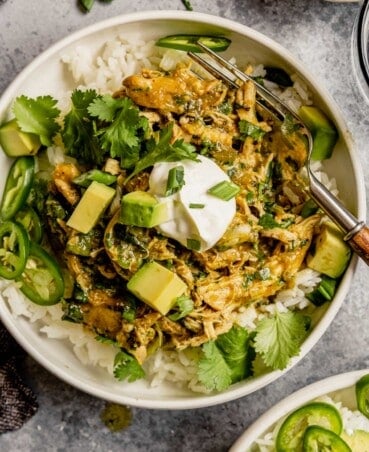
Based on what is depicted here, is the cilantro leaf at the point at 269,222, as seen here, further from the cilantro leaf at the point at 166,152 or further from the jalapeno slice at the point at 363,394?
the jalapeno slice at the point at 363,394

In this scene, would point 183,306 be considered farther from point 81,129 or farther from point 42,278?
point 81,129

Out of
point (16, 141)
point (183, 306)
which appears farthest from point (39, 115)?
point (183, 306)

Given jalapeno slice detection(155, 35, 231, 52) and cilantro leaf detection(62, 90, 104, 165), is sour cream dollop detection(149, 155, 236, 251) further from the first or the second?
jalapeno slice detection(155, 35, 231, 52)

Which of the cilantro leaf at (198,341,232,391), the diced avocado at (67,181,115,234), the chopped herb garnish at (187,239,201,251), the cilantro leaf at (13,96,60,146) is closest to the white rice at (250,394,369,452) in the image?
the cilantro leaf at (198,341,232,391)

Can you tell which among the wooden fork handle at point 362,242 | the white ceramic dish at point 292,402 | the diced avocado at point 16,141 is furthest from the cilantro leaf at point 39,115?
the white ceramic dish at point 292,402

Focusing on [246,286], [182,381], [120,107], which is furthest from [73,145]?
[182,381]

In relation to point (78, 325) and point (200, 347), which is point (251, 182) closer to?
point (200, 347)

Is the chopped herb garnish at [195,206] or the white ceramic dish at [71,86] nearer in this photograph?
the chopped herb garnish at [195,206]
